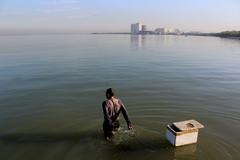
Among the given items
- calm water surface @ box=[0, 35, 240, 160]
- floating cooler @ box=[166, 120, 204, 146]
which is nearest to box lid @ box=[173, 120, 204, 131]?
floating cooler @ box=[166, 120, 204, 146]

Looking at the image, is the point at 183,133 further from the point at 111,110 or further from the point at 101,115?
the point at 101,115

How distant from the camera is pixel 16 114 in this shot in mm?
11000

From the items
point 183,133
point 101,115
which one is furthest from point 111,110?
point 101,115

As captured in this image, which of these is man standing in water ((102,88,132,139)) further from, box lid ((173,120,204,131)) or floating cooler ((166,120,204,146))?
box lid ((173,120,204,131))

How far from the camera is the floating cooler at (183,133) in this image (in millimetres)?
7450

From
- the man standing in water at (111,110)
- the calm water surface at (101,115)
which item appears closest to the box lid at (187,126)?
the calm water surface at (101,115)

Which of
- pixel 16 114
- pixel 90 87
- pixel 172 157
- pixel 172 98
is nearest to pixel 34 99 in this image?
pixel 16 114

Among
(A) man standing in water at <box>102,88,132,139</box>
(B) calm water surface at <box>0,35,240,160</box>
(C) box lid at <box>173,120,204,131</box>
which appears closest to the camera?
(C) box lid at <box>173,120,204,131</box>

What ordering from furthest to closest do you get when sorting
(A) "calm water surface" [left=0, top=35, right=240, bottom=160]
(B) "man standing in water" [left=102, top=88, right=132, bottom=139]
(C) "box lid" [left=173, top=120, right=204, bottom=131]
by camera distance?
(A) "calm water surface" [left=0, top=35, right=240, bottom=160], (B) "man standing in water" [left=102, top=88, right=132, bottom=139], (C) "box lid" [left=173, top=120, right=204, bottom=131]

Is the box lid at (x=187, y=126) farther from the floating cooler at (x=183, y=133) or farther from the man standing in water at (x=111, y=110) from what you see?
the man standing in water at (x=111, y=110)

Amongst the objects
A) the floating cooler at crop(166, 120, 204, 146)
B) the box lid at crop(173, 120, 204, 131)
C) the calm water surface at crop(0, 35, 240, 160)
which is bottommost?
the calm water surface at crop(0, 35, 240, 160)

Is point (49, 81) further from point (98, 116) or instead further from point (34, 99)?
point (98, 116)

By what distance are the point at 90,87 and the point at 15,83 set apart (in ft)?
17.2

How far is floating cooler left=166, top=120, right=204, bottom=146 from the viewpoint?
7.45 metres
